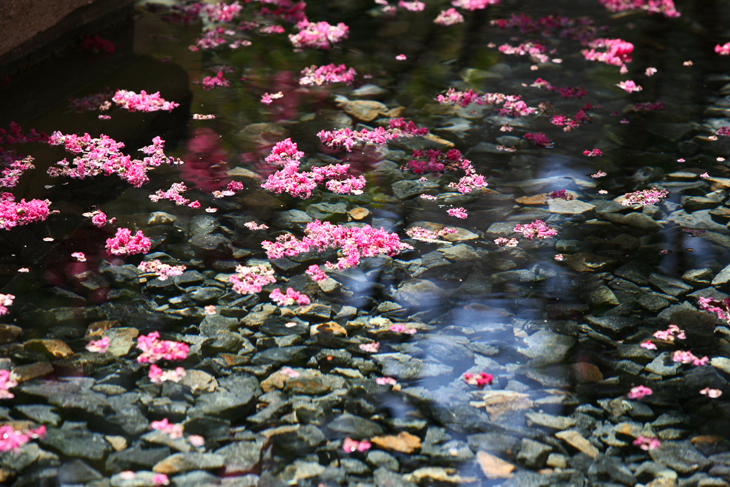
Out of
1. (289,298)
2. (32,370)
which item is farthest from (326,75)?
(32,370)

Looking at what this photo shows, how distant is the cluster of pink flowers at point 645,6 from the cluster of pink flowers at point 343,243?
612cm

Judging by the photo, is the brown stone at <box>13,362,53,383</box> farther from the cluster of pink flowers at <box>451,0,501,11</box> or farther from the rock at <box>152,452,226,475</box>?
the cluster of pink flowers at <box>451,0,501,11</box>

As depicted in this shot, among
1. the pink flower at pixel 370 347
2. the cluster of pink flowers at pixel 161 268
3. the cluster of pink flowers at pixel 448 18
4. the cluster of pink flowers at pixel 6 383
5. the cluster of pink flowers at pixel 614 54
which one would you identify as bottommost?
the cluster of pink flowers at pixel 6 383

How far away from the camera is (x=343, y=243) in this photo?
14.3 feet

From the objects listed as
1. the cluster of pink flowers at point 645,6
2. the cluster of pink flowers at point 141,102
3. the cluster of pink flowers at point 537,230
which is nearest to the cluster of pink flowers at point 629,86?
the cluster of pink flowers at point 645,6

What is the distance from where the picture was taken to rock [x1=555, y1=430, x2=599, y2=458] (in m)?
3.03

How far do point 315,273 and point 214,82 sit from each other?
9.97ft

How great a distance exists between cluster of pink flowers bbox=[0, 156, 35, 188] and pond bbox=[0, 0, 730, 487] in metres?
0.02

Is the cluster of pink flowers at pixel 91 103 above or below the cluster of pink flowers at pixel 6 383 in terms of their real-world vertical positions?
above

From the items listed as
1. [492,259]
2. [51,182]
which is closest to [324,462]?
[492,259]

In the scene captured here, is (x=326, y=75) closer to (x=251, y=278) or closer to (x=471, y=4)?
(x=471, y=4)

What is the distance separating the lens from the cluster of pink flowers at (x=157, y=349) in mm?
3400

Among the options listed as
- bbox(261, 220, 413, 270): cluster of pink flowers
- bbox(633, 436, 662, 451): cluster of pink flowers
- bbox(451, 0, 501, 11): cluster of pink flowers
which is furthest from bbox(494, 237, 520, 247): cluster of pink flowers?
bbox(451, 0, 501, 11): cluster of pink flowers

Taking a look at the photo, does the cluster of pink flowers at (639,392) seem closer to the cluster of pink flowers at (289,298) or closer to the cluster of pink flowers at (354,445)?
the cluster of pink flowers at (354,445)
